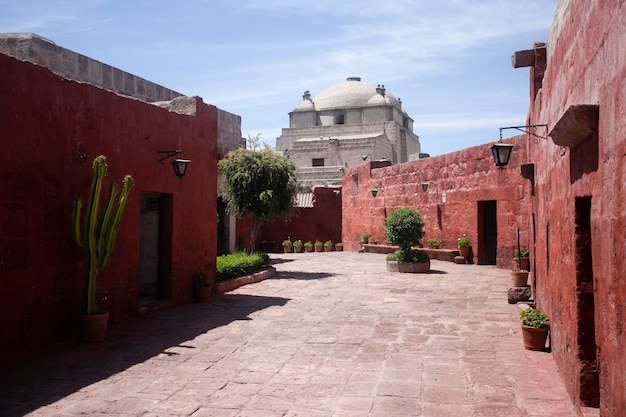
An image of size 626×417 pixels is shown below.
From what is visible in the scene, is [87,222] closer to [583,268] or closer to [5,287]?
[5,287]

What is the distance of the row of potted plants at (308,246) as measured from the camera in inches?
943

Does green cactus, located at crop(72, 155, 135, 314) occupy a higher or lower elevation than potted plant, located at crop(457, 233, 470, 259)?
higher

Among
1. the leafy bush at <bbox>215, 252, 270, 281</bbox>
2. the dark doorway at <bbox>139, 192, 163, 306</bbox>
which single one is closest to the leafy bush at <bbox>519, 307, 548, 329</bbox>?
the dark doorway at <bbox>139, 192, 163, 306</bbox>

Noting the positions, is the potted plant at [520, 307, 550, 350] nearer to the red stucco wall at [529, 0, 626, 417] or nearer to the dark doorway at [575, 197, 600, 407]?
the red stucco wall at [529, 0, 626, 417]

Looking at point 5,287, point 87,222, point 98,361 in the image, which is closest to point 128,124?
point 87,222

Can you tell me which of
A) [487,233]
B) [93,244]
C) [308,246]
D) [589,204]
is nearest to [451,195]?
[487,233]

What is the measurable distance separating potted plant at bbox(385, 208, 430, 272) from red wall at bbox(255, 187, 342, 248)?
10.4m

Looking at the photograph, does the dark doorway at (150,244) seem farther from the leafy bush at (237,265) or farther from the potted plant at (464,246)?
the potted plant at (464,246)

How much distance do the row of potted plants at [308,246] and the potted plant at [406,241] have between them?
29.8 feet

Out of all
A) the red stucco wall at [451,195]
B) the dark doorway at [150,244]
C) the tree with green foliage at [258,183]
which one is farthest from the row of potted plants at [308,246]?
the dark doorway at [150,244]

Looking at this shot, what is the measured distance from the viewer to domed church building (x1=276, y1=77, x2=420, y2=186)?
38719mm

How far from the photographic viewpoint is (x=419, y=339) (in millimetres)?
7129

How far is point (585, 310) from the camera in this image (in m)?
4.46

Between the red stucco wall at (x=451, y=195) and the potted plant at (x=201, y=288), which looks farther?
the red stucco wall at (x=451, y=195)
